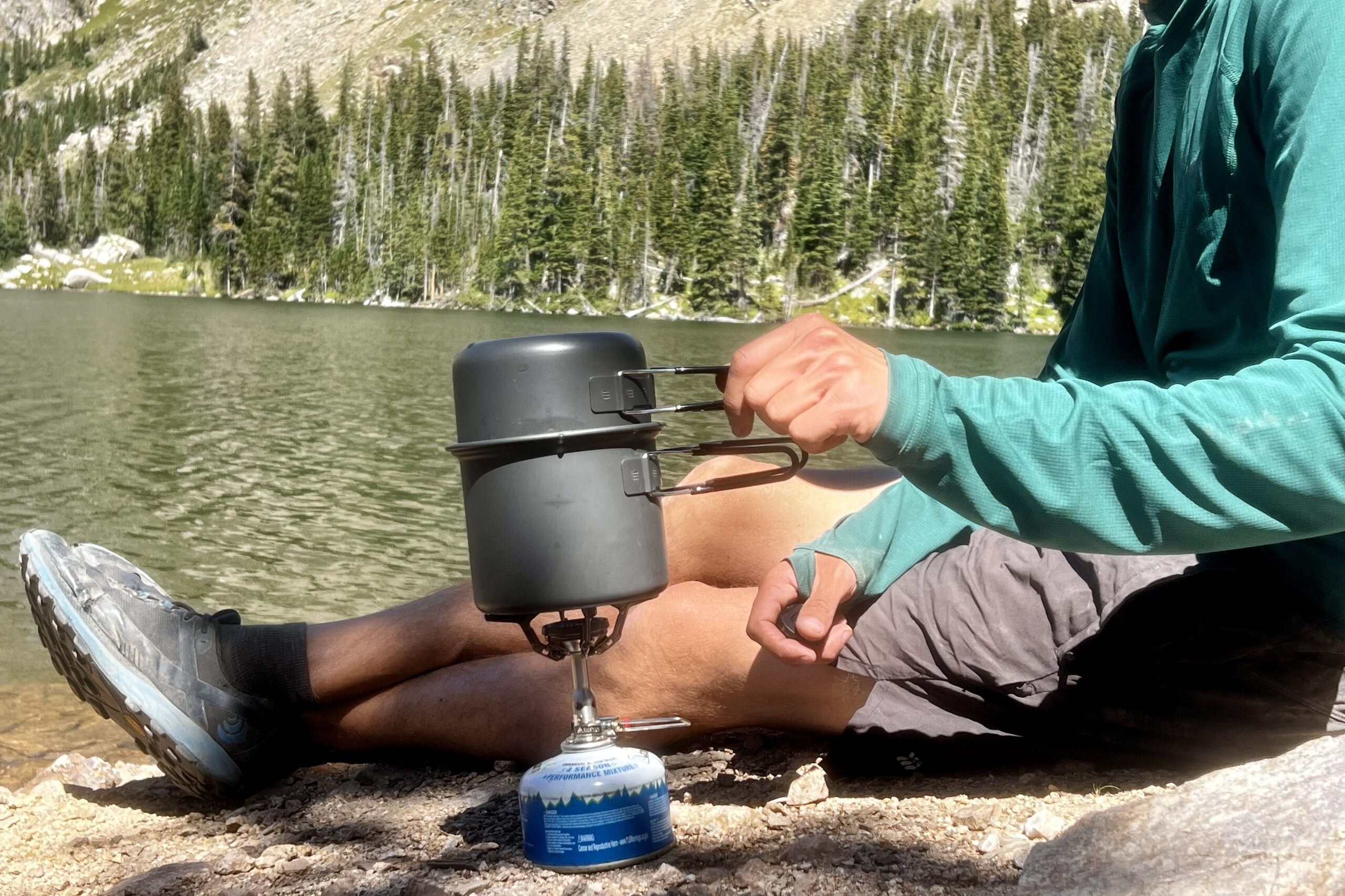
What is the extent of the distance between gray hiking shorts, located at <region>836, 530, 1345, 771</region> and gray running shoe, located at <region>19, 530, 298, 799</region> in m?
1.38

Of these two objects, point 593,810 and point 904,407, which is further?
point 593,810

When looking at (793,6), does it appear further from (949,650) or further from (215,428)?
(949,650)

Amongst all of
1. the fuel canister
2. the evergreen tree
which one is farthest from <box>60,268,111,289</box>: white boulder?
the fuel canister

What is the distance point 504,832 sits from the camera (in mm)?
2436

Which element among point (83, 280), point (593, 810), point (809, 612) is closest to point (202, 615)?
point (593, 810)

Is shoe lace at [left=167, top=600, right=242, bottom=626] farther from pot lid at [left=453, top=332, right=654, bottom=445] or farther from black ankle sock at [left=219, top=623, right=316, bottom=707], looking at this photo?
pot lid at [left=453, top=332, right=654, bottom=445]

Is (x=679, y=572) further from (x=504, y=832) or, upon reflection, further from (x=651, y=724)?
(x=504, y=832)

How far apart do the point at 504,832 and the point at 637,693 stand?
40 centimetres

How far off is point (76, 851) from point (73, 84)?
194 metres

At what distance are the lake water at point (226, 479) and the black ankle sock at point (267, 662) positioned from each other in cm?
116

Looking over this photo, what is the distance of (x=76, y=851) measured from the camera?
251cm

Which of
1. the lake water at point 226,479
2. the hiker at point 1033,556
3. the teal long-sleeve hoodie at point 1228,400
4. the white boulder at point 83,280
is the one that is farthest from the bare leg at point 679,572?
the white boulder at point 83,280

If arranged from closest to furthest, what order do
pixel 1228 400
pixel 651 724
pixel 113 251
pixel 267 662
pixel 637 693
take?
1. pixel 1228 400
2. pixel 651 724
3. pixel 637 693
4. pixel 267 662
5. pixel 113 251

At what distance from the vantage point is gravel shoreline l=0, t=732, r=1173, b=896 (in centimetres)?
205
